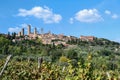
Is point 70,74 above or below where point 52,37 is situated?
below

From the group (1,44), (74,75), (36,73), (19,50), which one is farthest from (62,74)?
(1,44)

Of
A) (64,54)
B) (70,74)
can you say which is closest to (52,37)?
(64,54)

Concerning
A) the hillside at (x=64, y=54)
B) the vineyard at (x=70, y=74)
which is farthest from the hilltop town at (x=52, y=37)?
the vineyard at (x=70, y=74)

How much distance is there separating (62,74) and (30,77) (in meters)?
1.84

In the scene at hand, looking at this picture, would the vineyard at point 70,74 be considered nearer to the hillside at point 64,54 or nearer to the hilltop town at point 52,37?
the hillside at point 64,54

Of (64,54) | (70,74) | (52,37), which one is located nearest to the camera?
(70,74)

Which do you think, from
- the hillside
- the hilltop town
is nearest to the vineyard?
the hillside

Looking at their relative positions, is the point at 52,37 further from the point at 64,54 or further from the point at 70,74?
the point at 70,74

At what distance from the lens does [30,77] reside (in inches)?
524

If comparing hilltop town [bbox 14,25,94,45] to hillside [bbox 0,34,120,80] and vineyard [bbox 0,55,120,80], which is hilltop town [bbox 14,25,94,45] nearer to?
hillside [bbox 0,34,120,80]

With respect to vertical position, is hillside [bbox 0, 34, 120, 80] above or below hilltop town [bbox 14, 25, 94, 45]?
below

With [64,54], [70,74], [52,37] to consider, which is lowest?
[70,74]

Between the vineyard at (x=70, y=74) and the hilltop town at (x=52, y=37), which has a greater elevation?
the hilltop town at (x=52, y=37)

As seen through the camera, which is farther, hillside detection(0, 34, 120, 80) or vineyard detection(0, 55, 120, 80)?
hillside detection(0, 34, 120, 80)
